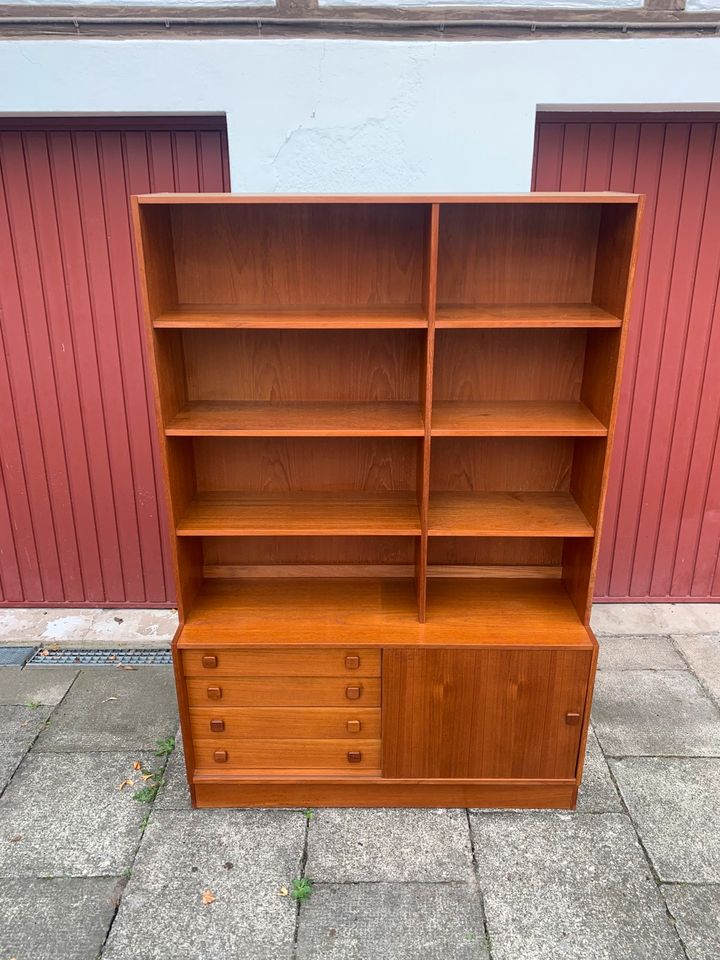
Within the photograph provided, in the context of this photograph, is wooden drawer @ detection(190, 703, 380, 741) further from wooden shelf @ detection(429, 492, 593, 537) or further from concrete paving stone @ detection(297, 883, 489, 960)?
wooden shelf @ detection(429, 492, 593, 537)

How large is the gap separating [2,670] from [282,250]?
2700mm

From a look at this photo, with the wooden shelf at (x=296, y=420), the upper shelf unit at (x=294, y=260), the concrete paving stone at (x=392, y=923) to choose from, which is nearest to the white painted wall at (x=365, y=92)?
the upper shelf unit at (x=294, y=260)

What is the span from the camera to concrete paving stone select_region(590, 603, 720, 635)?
3969 millimetres

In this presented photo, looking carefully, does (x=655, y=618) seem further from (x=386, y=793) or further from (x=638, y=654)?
(x=386, y=793)

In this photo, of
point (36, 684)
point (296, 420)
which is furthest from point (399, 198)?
point (36, 684)

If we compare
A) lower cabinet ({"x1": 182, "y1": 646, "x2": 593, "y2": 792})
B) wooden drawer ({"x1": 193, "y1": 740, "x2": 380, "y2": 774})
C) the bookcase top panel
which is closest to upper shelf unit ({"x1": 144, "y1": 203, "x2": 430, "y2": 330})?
the bookcase top panel

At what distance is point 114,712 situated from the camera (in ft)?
11.1

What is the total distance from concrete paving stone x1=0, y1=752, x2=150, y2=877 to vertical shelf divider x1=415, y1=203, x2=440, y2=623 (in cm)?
146

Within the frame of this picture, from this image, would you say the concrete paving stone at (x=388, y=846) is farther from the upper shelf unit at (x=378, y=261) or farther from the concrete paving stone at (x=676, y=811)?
the upper shelf unit at (x=378, y=261)

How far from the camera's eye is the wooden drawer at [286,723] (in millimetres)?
2807

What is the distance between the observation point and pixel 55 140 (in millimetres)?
3330

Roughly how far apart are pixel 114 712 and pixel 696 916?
8.50 feet

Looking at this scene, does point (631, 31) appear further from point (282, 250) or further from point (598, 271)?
point (282, 250)

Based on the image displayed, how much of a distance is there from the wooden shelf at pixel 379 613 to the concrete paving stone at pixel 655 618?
1.14m
